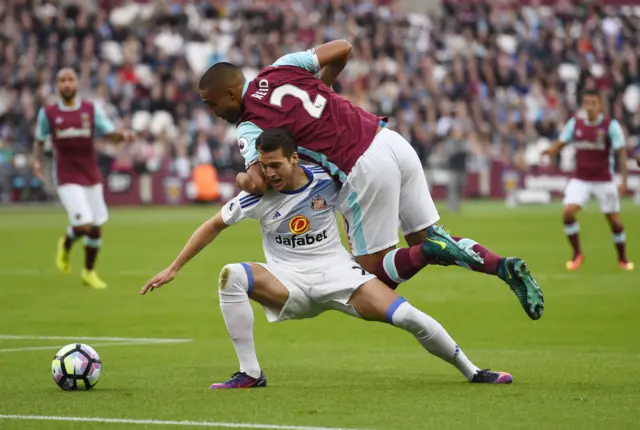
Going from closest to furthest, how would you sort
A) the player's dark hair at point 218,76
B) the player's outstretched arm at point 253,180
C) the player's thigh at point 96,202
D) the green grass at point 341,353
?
the green grass at point 341,353
the player's outstretched arm at point 253,180
the player's dark hair at point 218,76
the player's thigh at point 96,202

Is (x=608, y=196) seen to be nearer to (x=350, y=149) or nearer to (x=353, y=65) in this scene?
(x=350, y=149)

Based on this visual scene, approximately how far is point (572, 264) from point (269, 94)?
34.4ft

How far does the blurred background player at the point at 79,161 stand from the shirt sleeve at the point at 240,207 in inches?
336

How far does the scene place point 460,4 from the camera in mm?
45594

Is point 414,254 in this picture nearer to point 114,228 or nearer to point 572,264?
point 572,264

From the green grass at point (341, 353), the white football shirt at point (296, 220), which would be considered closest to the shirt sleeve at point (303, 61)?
the white football shirt at point (296, 220)

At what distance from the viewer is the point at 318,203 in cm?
851

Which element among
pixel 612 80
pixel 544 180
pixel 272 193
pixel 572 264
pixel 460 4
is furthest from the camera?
pixel 460 4

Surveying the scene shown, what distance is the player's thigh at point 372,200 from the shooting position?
8781mm

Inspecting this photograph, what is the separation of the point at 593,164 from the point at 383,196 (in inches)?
424

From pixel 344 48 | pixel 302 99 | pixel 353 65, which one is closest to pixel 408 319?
pixel 302 99

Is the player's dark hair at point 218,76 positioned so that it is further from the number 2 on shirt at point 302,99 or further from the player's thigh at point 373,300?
the player's thigh at point 373,300

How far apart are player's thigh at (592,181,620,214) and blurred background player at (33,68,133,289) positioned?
23.9ft

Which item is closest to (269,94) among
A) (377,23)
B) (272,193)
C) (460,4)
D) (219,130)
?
(272,193)
